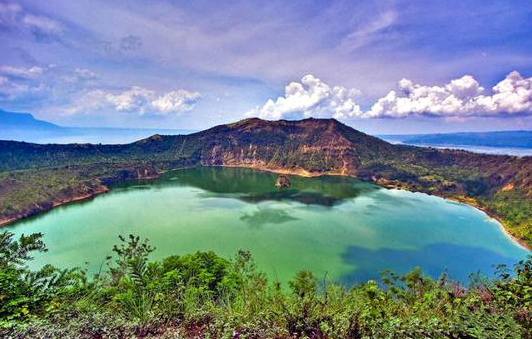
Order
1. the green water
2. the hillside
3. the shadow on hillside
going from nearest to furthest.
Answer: the shadow on hillside, the green water, the hillside

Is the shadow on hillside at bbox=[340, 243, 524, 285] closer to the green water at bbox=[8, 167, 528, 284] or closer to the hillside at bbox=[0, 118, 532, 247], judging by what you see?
the green water at bbox=[8, 167, 528, 284]

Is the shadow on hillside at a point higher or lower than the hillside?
→ lower

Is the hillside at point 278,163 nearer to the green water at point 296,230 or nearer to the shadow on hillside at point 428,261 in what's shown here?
the shadow on hillside at point 428,261

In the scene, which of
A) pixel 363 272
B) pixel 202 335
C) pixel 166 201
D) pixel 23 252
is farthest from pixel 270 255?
pixel 166 201

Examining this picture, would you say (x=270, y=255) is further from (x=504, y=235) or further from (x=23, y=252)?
(x=504, y=235)

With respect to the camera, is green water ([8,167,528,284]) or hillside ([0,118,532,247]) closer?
green water ([8,167,528,284])

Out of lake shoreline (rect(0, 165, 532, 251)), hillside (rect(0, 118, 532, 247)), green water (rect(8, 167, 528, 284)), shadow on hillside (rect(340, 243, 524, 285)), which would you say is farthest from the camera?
hillside (rect(0, 118, 532, 247))

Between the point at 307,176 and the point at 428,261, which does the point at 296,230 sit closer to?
the point at 428,261

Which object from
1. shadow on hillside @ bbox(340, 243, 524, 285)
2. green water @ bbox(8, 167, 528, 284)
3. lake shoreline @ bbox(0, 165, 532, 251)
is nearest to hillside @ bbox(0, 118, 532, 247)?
lake shoreline @ bbox(0, 165, 532, 251)
